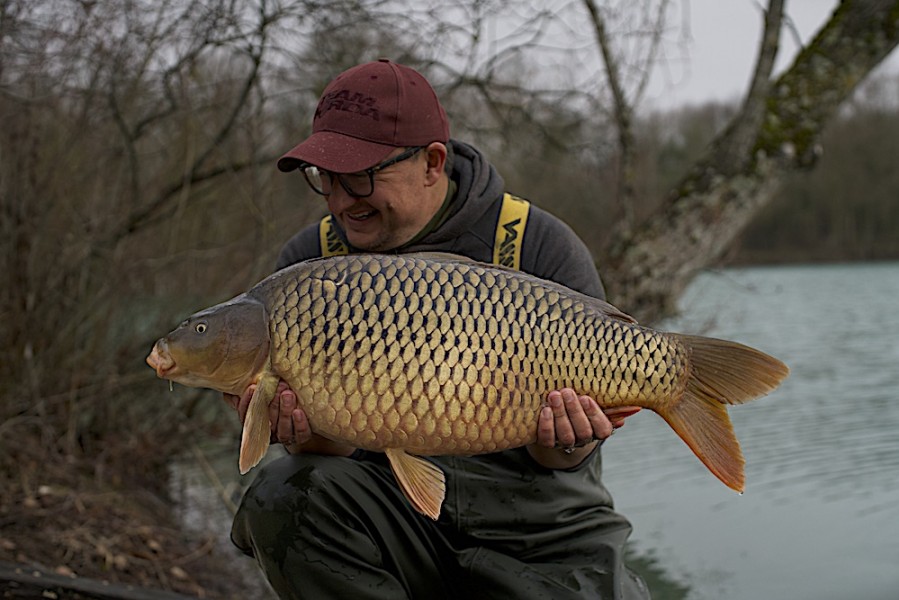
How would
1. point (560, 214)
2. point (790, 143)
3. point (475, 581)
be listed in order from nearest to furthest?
point (475, 581) → point (790, 143) → point (560, 214)

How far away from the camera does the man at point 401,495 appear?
1.70 meters

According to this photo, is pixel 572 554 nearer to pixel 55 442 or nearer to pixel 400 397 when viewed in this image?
pixel 400 397

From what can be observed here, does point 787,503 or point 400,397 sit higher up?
point 400,397

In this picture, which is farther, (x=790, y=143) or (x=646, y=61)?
(x=646, y=61)

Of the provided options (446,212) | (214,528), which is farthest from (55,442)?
(446,212)

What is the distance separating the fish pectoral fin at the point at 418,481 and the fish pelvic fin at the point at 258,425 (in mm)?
197

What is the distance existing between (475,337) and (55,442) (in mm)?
2833

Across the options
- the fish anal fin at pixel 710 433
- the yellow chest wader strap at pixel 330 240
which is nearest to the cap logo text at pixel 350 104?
the yellow chest wader strap at pixel 330 240

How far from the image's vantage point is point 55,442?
3770 mm

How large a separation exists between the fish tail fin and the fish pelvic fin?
25.1 inches

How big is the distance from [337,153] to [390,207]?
0.48 ft

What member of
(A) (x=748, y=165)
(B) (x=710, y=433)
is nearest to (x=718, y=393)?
(B) (x=710, y=433)

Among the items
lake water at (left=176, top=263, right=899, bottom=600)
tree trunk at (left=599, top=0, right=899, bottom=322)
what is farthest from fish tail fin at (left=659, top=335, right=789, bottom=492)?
tree trunk at (left=599, top=0, right=899, bottom=322)

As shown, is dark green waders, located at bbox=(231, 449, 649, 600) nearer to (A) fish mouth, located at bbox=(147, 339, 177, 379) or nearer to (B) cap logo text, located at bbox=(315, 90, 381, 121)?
(A) fish mouth, located at bbox=(147, 339, 177, 379)
